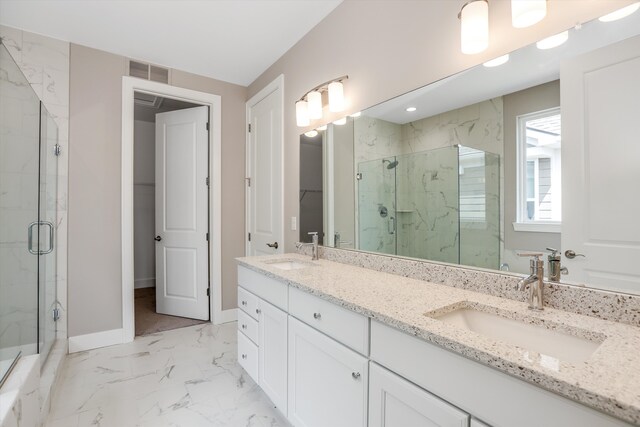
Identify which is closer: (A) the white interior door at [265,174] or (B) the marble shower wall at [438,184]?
(B) the marble shower wall at [438,184]

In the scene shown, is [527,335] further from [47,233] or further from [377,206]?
[47,233]

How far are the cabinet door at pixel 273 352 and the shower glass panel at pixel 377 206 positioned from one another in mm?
692

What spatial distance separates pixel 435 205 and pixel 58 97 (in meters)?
3.05

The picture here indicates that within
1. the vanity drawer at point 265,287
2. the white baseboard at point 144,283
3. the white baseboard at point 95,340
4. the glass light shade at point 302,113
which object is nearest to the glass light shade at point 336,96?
the glass light shade at point 302,113

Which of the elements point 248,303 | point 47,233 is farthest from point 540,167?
point 47,233

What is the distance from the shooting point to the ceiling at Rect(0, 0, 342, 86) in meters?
2.17

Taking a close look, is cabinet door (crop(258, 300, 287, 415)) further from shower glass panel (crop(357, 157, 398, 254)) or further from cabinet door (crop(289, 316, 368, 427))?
shower glass panel (crop(357, 157, 398, 254))

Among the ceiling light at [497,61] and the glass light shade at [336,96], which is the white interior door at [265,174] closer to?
the glass light shade at [336,96]

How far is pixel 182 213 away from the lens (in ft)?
11.3

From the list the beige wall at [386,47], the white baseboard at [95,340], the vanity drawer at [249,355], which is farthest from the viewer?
the white baseboard at [95,340]

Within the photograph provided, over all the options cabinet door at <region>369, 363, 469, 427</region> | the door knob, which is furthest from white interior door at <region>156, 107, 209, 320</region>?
the door knob

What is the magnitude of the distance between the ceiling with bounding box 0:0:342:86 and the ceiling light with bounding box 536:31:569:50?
4.77 feet

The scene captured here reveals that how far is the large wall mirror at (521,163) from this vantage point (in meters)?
0.99

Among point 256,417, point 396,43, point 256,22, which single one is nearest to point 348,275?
point 256,417
